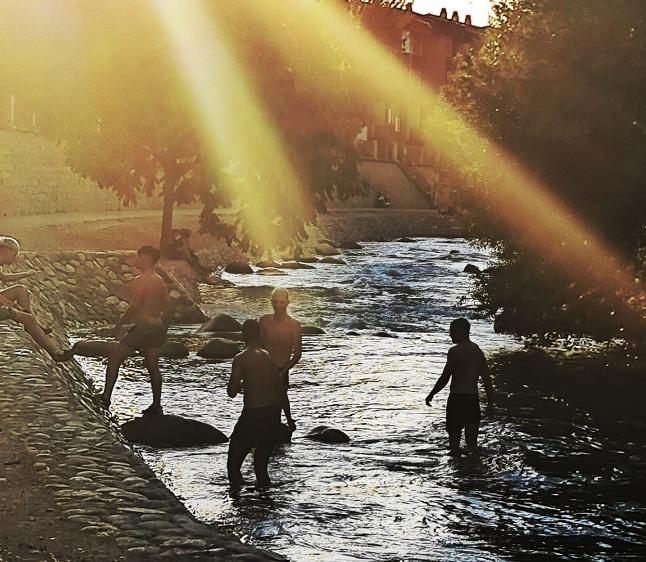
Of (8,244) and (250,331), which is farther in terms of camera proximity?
(8,244)

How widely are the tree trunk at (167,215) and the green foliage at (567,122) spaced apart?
54.3ft

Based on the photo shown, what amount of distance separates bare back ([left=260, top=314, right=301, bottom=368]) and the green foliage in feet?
27.2

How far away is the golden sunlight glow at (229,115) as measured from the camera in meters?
33.9

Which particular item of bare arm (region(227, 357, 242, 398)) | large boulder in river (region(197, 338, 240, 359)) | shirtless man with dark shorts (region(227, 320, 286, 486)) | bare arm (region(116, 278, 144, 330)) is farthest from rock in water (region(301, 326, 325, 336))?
bare arm (region(227, 357, 242, 398))

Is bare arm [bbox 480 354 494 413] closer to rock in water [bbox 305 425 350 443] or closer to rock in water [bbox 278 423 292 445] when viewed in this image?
rock in water [bbox 305 425 350 443]

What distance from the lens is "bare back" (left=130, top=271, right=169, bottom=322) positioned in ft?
47.5

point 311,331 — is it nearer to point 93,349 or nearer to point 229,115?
point 93,349

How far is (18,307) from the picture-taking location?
16141 millimetres

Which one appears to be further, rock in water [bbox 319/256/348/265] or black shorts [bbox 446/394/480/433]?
rock in water [bbox 319/256/348/265]

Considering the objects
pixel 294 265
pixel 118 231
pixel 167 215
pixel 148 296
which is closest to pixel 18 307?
pixel 148 296

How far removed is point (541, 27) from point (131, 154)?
19697 millimetres

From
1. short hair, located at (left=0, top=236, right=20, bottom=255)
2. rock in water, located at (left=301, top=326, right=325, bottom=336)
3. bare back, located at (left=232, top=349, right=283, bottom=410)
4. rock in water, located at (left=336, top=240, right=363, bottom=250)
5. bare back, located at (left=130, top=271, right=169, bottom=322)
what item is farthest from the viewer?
rock in water, located at (left=336, top=240, right=363, bottom=250)

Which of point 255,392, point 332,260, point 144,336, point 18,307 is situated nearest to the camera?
point 255,392

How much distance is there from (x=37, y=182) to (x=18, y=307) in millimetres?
31371
